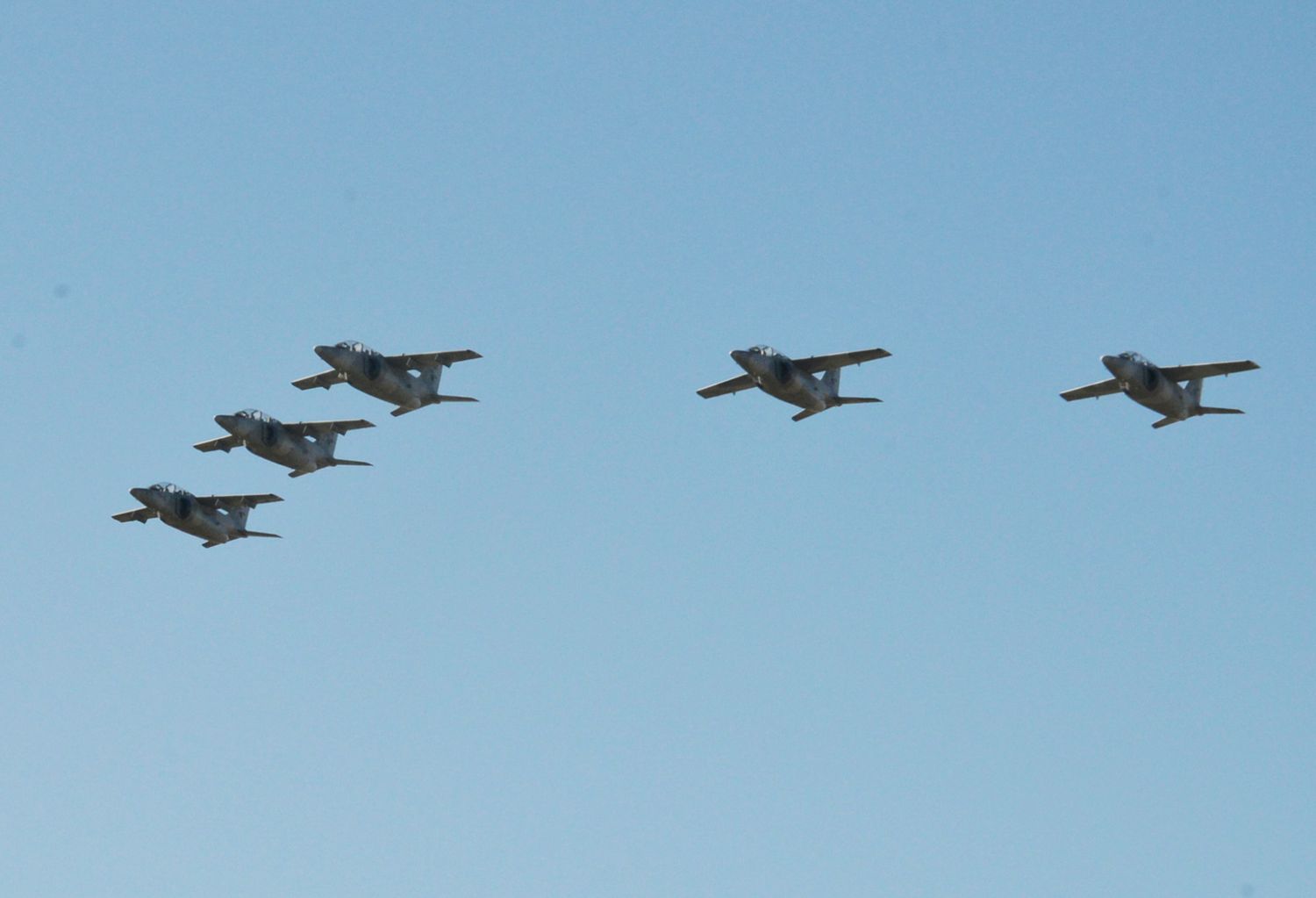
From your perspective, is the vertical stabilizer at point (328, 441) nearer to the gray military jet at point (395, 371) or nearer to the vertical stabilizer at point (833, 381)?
the gray military jet at point (395, 371)

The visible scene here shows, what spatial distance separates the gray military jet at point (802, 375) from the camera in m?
107

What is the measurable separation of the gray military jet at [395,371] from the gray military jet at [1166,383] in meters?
33.2

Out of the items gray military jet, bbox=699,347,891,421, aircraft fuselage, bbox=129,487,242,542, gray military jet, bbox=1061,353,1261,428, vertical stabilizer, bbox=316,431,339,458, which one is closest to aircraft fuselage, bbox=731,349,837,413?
gray military jet, bbox=699,347,891,421

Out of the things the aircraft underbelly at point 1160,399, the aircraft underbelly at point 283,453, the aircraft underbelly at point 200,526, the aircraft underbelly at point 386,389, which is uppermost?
the aircraft underbelly at point 386,389

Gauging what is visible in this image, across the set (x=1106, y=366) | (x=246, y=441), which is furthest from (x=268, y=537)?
(x=1106, y=366)

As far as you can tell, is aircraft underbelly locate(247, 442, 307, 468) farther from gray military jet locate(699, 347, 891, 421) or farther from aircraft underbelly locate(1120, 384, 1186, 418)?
aircraft underbelly locate(1120, 384, 1186, 418)

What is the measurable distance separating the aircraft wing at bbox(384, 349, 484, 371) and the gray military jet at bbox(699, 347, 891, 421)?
51.9ft

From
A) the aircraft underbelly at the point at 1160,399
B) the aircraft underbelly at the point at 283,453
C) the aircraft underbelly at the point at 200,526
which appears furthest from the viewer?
the aircraft underbelly at the point at 200,526

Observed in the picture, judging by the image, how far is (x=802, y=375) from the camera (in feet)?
355

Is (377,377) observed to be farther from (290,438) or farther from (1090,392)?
(1090,392)

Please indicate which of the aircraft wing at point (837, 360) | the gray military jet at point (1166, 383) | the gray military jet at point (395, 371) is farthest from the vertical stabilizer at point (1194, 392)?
the gray military jet at point (395, 371)

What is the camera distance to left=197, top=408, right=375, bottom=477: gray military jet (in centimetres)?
11250

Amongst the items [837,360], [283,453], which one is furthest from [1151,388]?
[283,453]

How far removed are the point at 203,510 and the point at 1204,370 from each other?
52.8 m
